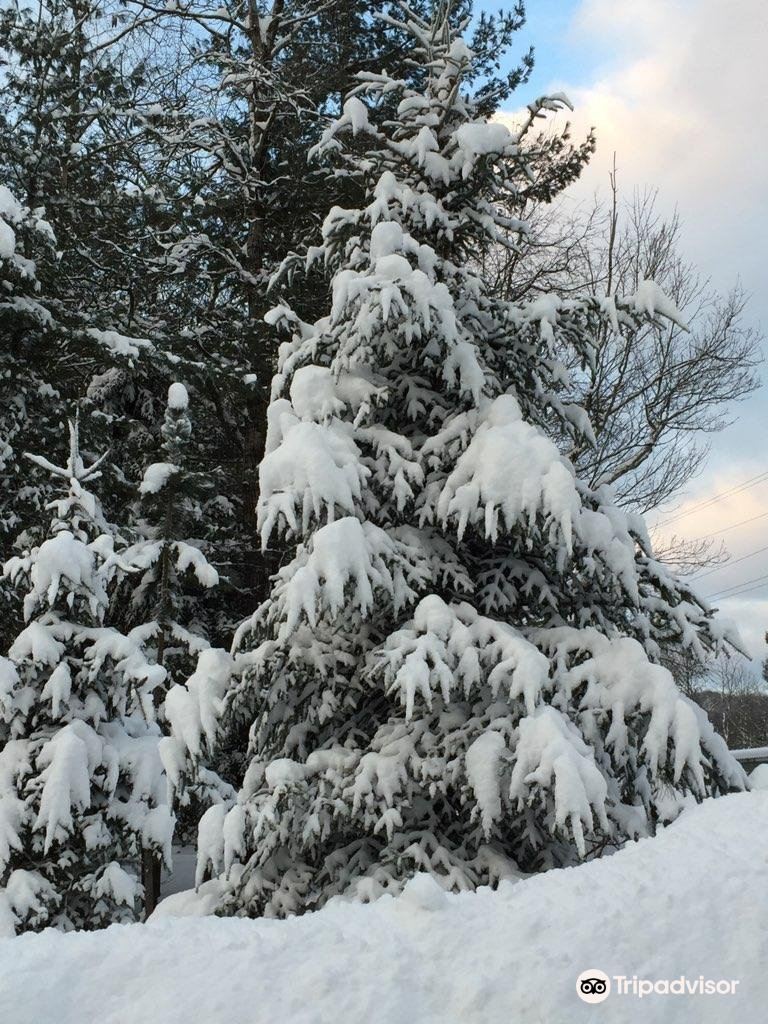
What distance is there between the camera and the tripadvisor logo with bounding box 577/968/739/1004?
2.55 m

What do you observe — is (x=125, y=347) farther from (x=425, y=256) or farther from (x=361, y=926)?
(x=361, y=926)

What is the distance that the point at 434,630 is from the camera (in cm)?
490

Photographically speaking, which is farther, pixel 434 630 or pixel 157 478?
pixel 157 478

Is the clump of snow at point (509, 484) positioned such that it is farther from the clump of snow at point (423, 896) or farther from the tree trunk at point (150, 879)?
the tree trunk at point (150, 879)

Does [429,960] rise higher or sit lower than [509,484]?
lower

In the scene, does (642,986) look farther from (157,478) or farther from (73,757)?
(157,478)

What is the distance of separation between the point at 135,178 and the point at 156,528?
6581 millimetres

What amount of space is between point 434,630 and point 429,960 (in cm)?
239

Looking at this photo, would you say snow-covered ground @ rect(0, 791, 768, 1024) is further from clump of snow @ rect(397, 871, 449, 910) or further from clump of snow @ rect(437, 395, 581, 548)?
clump of snow @ rect(437, 395, 581, 548)

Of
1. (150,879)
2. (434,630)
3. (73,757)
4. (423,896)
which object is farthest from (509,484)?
(150,879)

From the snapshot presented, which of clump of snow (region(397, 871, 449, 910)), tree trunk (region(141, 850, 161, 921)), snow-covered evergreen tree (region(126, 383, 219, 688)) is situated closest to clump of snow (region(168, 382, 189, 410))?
snow-covered evergreen tree (region(126, 383, 219, 688))

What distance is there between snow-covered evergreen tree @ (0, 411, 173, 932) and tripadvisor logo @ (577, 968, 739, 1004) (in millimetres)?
5066

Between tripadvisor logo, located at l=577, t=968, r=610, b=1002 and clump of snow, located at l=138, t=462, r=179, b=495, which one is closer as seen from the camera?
tripadvisor logo, located at l=577, t=968, r=610, b=1002

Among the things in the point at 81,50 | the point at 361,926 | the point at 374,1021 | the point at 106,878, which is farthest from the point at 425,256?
the point at 81,50
